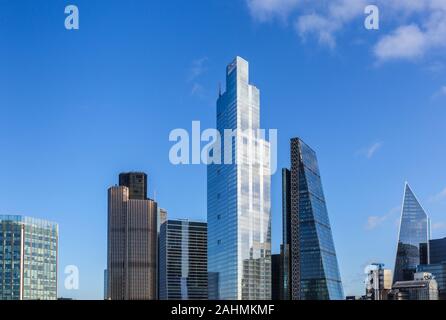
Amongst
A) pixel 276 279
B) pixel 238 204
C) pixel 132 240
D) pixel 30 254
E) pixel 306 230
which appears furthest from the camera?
pixel 306 230

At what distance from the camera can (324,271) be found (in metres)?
50.2

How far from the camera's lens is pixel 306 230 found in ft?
163

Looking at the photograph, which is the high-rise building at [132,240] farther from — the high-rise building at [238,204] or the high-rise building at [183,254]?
the high-rise building at [238,204]

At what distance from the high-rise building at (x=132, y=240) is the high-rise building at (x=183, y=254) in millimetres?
989

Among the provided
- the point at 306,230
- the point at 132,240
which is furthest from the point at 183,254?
the point at 306,230

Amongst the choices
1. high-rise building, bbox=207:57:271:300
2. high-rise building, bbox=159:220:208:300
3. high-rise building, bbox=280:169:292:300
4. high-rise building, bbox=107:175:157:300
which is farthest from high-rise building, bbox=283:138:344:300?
high-rise building, bbox=107:175:157:300

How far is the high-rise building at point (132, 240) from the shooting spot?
141ft

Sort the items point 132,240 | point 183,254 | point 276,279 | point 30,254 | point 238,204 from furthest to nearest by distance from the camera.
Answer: point 183,254 → point 132,240 → point 276,279 → point 238,204 → point 30,254

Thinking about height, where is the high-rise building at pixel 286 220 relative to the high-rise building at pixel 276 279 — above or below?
above

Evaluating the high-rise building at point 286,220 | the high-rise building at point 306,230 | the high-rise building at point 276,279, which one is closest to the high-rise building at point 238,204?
the high-rise building at point 276,279

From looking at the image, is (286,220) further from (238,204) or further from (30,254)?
(30,254)

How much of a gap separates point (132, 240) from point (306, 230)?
12343 millimetres
